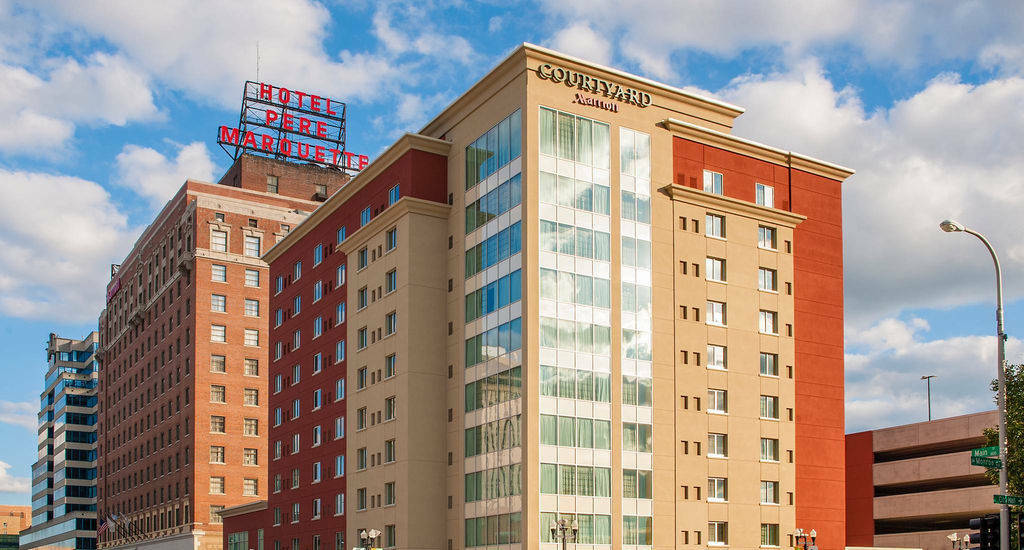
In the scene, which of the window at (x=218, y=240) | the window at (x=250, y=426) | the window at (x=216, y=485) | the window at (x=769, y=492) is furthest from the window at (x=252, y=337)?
the window at (x=769, y=492)

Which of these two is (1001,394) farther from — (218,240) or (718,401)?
(218,240)

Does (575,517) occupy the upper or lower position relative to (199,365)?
lower

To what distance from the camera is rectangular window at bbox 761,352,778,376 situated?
74.2 metres

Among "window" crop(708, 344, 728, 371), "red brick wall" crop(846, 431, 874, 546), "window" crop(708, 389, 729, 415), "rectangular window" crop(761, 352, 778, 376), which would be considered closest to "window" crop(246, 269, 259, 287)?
"red brick wall" crop(846, 431, 874, 546)

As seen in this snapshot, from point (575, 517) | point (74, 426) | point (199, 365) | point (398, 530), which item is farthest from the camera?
point (74, 426)

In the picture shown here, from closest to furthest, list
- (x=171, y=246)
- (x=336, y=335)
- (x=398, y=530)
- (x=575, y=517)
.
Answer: (x=575, y=517), (x=398, y=530), (x=336, y=335), (x=171, y=246)

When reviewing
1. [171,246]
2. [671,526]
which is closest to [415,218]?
[671,526]

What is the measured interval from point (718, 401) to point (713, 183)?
1435 cm

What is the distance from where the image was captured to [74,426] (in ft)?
625

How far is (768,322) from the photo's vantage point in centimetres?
7512

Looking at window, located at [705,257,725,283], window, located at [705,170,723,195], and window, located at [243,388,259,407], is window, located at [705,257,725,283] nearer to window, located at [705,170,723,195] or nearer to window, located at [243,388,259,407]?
window, located at [705,170,723,195]

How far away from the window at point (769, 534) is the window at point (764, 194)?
21.2 meters

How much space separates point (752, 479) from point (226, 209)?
74227 mm

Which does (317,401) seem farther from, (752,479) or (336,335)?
(752,479)
